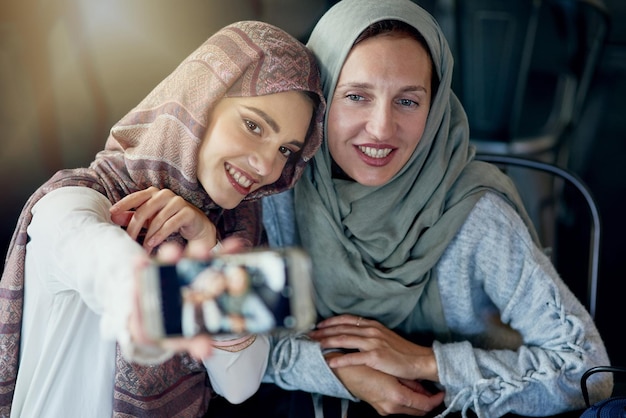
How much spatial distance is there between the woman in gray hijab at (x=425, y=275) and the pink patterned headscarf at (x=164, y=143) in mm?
149

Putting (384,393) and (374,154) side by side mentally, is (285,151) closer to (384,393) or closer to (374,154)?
(374,154)

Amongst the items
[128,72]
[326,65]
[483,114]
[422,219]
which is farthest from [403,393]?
[483,114]

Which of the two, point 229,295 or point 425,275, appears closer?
point 229,295

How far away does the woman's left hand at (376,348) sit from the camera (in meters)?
1.03

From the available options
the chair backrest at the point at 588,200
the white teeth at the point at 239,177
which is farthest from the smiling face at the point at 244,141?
the chair backrest at the point at 588,200

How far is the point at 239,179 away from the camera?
0.82 m

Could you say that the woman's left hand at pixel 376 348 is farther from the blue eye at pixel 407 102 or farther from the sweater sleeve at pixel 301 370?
the blue eye at pixel 407 102

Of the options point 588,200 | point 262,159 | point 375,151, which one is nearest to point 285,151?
point 262,159

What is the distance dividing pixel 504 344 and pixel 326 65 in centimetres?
50

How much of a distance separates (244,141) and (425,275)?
416mm

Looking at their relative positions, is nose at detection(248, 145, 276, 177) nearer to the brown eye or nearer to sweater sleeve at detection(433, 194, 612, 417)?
the brown eye

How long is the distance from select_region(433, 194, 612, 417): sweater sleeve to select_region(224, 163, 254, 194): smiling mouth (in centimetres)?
38

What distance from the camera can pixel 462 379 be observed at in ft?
3.35

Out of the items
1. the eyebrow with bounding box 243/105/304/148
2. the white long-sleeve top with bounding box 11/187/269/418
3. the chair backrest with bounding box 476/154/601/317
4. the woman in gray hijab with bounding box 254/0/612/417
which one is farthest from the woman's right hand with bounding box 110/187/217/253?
the chair backrest with bounding box 476/154/601/317
